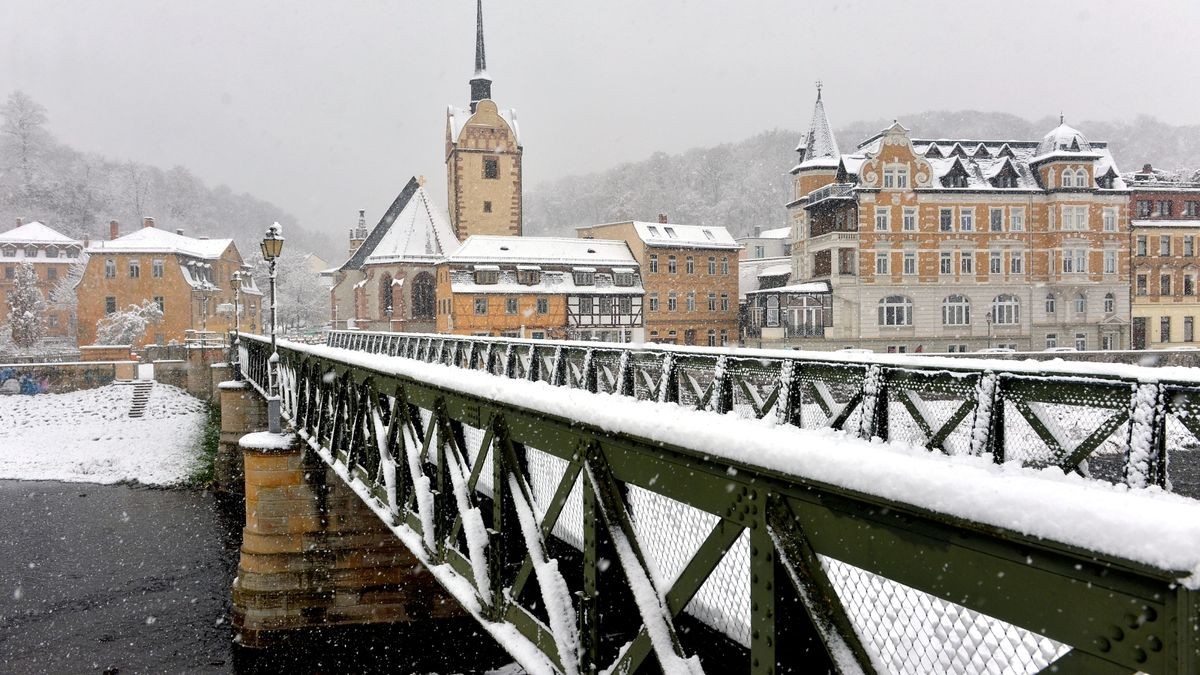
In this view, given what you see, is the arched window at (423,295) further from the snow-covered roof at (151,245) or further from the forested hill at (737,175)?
the forested hill at (737,175)

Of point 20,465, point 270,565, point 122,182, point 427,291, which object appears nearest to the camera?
point 270,565

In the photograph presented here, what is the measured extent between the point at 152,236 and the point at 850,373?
241 feet

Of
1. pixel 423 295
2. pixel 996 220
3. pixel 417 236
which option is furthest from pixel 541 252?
pixel 996 220

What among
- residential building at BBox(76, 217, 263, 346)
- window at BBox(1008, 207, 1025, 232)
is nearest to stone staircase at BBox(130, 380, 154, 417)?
residential building at BBox(76, 217, 263, 346)

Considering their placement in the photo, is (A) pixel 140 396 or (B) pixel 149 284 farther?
(B) pixel 149 284

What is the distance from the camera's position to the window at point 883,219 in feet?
163

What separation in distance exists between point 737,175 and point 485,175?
3106 inches

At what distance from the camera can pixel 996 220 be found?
166 ft

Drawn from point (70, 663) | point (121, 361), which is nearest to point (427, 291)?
point (121, 361)

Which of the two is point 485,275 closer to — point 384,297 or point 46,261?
point 384,297

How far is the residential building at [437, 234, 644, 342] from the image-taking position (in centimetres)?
5469

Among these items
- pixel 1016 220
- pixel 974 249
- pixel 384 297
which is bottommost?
Answer: pixel 384 297

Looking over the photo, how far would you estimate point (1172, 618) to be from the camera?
1.77m

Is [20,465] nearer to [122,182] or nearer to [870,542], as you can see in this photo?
[870,542]
